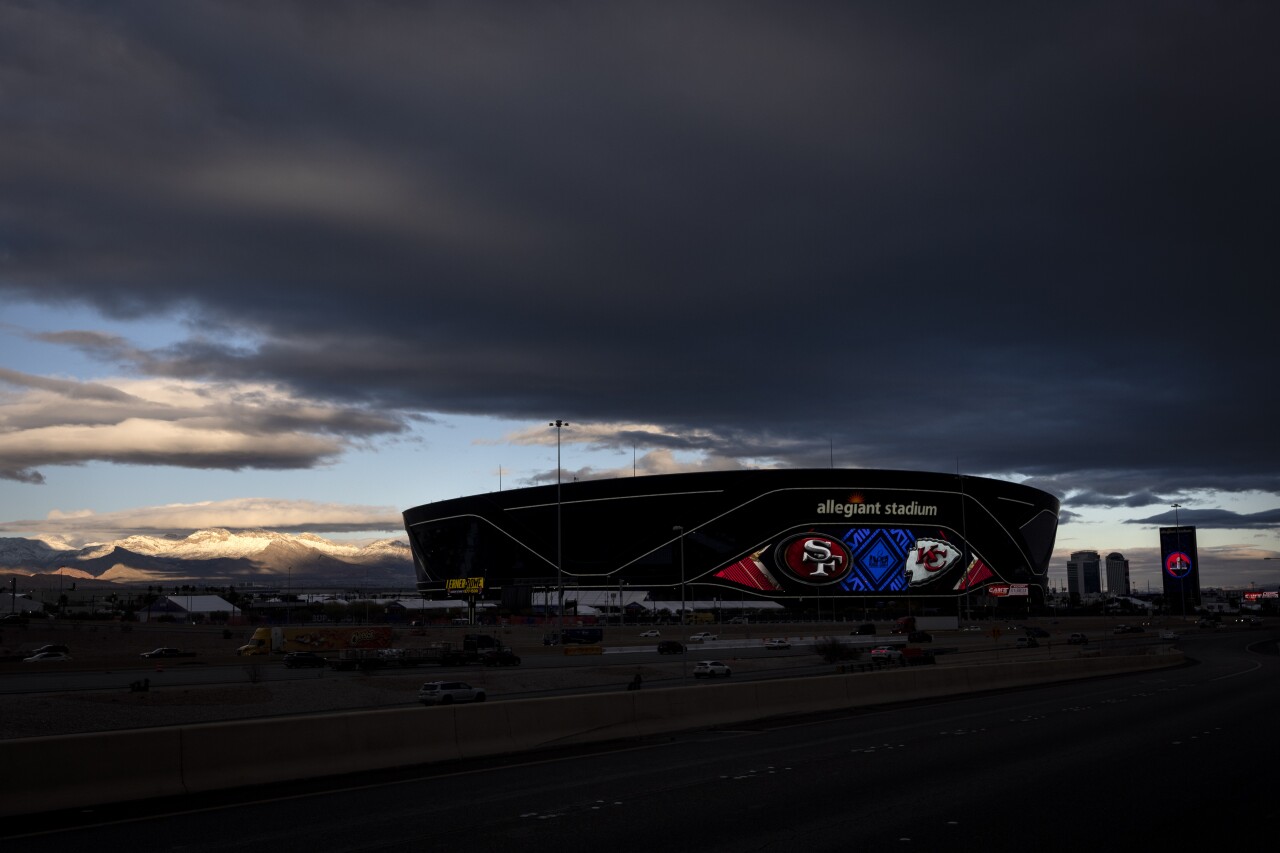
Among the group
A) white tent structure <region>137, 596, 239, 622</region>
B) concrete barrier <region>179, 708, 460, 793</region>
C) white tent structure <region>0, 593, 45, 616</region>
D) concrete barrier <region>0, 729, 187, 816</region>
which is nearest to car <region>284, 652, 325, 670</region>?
concrete barrier <region>179, 708, 460, 793</region>

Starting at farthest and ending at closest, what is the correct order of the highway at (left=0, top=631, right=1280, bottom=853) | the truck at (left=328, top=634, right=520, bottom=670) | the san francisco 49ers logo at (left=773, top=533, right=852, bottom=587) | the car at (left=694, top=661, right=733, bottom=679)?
1. the san francisco 49ers logo at (left=773, top=533, right=852, bottom=587)
2. the truck at (left=328, top=634, right=520, bottom=670)
3. the car at (left=694, top=661, right=733, bottom=679)
4. the highway at (left=0, top=631, right=1280, bottom=853)

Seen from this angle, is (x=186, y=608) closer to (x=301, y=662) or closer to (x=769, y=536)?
(x=769, y=536)

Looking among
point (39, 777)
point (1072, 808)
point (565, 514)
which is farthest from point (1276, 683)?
point (565, 514)

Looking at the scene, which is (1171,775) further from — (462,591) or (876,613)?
(462,591)

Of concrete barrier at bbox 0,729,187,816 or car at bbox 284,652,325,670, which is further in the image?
car at bbox 284,652,325,670

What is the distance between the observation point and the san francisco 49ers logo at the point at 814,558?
506ft

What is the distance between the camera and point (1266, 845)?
12406 millimetres

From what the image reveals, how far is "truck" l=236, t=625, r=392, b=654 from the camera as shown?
69.4m

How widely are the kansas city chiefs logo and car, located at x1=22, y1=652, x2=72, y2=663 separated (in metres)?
122

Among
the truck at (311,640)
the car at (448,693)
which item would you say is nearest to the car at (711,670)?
the car at (448,693)

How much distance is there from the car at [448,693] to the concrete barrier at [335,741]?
13.0 metres

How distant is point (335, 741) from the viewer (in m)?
17.2

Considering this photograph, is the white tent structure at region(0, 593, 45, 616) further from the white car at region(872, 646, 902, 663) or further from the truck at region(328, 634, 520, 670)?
the white car at region(872, 646, 902, 663)

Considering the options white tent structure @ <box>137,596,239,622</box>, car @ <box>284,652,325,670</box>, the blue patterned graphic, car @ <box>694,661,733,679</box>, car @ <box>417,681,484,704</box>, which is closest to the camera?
car @ <box>417,681,484,704</box>
